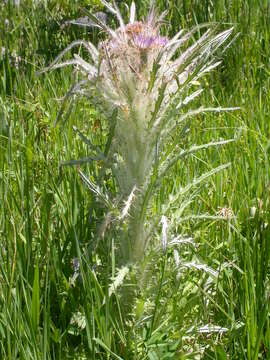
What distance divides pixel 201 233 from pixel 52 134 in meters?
0.85

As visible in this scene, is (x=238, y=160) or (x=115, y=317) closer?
(x=115, y=317)

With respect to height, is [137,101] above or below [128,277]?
above

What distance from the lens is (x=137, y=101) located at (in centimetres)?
158

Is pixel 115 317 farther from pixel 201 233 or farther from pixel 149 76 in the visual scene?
pixel 149 76

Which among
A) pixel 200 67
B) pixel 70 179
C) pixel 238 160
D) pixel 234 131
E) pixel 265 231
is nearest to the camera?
pixel 200 67

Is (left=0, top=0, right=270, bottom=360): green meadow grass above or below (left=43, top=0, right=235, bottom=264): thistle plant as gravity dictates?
below

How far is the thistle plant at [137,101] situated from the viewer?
1.55m

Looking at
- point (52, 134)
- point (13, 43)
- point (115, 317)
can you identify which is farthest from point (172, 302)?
point (13, 43)

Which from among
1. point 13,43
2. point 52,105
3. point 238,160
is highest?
point 13,43

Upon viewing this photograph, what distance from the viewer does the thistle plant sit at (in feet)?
5.10

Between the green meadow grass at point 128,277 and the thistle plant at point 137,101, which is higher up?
the thistle plant at point 137,101

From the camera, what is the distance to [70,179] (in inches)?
82.7

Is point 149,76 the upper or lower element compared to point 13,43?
lower

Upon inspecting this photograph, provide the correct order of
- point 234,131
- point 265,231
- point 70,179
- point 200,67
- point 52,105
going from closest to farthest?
point 200,67
point 265,231
point 70,179
point 234,131
point 52,105
